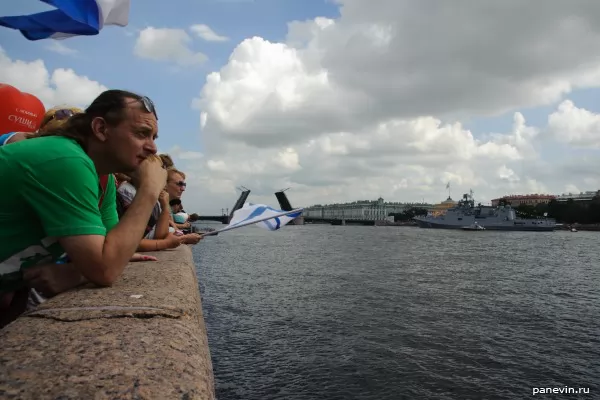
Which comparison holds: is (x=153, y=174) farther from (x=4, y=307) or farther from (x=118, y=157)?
(x=4, y=307)

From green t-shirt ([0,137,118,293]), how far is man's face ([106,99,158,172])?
224 millimetres

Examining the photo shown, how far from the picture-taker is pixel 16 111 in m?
3.89

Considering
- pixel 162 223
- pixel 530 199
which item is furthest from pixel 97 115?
pixel 530 199

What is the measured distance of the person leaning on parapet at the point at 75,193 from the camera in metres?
1.54

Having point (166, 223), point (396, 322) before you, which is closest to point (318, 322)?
point (396, 322)

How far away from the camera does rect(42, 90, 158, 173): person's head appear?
1.86m

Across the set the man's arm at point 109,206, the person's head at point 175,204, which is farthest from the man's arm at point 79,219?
the person's head at point 175,204

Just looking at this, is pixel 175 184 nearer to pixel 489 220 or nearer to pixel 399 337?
pixel 399 337

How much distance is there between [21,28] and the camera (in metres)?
4.11

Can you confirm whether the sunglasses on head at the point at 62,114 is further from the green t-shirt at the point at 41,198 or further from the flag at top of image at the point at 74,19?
the flag at top of image at the point at 74,19

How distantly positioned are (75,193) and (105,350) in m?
0.62

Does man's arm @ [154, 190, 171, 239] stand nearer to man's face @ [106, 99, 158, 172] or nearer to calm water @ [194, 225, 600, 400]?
man's face @ [106, 99, 158, 172]

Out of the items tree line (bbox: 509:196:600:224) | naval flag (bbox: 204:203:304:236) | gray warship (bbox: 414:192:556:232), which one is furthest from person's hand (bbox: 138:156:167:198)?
tree line (bbox: 509:196:600:224)

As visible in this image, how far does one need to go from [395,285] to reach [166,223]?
12702 mm
